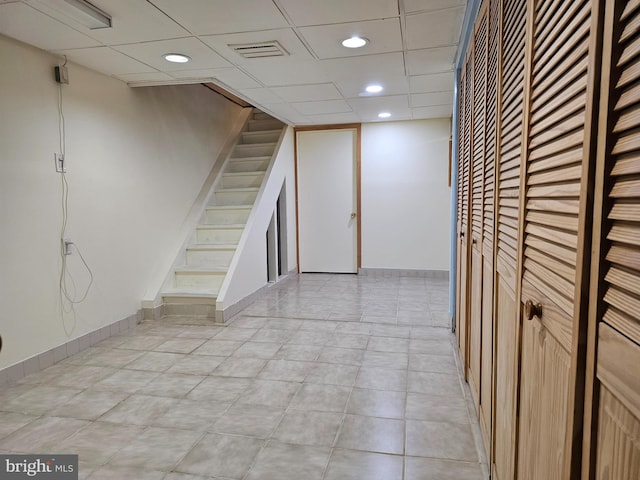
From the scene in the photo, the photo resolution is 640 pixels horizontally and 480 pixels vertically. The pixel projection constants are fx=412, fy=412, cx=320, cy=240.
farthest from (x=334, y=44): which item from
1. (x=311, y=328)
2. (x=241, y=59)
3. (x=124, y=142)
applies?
(x=311, y=328)

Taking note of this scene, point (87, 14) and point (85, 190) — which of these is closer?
point (87, 14)

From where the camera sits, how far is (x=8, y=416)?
2295 millimetres

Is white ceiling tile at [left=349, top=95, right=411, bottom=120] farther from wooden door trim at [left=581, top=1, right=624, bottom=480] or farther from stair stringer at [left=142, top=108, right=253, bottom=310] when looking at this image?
wooden door trim at [left=581, top=1, right=624, bottom=480]

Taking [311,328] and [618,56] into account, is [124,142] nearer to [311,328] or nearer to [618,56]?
[311,328]

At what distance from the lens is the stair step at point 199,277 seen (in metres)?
4.53

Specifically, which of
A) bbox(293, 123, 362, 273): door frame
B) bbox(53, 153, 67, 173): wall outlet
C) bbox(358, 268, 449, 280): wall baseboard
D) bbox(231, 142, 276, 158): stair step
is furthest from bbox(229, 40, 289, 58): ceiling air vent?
bbox(358, 268, 449, 280): wall baseboard

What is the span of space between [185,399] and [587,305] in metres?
2.37

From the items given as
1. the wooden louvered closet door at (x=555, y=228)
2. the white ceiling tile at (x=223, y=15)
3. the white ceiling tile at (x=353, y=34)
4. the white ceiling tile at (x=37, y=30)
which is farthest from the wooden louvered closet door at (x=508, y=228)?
the white ceiling tile at (x=37, y=30)

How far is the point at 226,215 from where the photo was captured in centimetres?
519

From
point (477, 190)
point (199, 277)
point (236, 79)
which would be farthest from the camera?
point (199, 277)

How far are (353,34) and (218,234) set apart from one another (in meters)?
2.94

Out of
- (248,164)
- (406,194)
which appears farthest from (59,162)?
(406,194)

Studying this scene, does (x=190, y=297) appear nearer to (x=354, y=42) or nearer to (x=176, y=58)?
(x=176, y=58)

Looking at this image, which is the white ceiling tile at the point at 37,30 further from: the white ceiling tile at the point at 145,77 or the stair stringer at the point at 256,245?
the stair stringer at the point at 256,245
